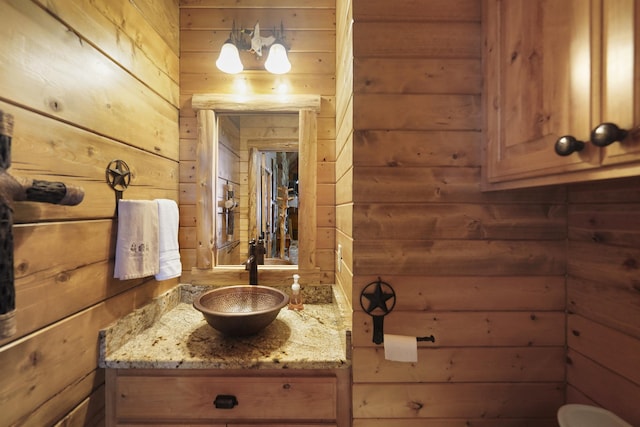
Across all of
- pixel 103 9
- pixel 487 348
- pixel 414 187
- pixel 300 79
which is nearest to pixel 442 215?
pixel 414 187

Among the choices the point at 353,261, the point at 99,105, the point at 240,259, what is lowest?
the point at 240,259

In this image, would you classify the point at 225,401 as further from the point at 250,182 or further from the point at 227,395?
the point at 250,182

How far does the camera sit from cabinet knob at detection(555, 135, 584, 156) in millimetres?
533

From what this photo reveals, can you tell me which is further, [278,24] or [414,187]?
[278,24]

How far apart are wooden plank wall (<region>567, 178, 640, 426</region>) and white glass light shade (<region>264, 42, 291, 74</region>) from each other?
1.36m

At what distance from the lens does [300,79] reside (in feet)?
4.58

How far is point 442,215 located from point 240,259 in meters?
1.29

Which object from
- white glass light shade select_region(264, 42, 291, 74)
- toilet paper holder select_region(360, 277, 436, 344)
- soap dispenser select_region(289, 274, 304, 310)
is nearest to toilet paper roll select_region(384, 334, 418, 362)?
toilet paper holder select_region(360, 277, 436, 344)

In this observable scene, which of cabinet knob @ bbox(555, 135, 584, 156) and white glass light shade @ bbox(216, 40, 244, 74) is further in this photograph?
white glass light shade @ bbox(216, 40, 244, 74)

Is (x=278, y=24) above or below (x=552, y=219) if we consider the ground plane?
above

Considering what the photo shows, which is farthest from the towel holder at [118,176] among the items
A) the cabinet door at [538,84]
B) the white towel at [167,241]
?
the cabinet door at [538,84]

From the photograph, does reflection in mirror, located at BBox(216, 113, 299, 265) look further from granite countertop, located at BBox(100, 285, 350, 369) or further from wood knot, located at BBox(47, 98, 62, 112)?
wood knot, located at BBox(47, 98, 62, 112)

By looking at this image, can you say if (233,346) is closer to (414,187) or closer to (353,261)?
(353,261)

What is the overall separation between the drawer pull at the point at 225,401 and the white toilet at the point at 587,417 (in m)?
1.00
